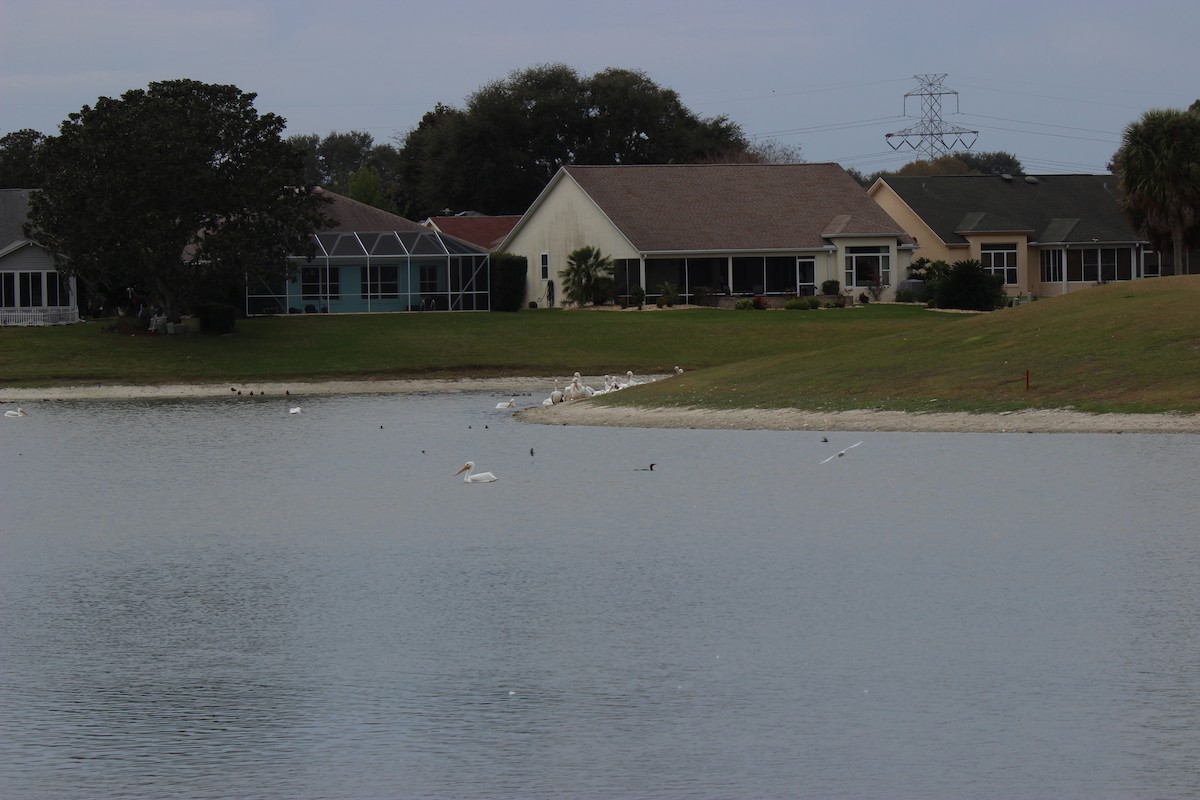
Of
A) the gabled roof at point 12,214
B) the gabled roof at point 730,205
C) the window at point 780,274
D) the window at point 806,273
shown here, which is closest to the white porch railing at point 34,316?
the gabled roof at point 12,214

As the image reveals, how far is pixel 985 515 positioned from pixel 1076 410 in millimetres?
10055

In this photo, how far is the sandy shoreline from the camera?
91.2 ft

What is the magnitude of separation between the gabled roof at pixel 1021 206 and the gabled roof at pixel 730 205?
3.86 m

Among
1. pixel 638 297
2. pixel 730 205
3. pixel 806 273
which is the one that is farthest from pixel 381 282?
pixel 806 273

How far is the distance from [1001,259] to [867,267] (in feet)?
24.6

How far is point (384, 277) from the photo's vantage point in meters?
71.3

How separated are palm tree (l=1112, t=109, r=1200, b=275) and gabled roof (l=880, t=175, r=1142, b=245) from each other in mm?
6334

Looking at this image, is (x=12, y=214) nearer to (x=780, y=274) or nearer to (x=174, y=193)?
(x=174, y=193)

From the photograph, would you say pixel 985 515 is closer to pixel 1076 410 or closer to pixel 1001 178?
pixel 1076 410

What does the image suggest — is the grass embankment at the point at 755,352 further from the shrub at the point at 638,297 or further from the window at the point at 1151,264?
the window at the point at 1151,264

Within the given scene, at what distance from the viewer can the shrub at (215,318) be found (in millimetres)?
57000

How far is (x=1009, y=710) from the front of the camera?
1116 centimetres

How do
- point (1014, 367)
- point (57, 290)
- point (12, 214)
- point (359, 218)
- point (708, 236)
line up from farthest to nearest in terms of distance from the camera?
point (359, 218), point (708, 236), point (12, 214), point (57, 290), point (1014, 367)

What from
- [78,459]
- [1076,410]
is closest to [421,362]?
[78,459]
